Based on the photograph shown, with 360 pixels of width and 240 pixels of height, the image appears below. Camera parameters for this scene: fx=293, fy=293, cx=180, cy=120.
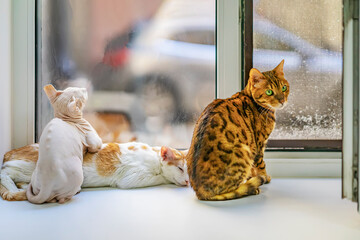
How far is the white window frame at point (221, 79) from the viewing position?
138 cm

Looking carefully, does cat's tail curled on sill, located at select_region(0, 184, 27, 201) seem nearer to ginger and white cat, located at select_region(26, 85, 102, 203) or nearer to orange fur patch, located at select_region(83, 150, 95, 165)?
ginger and white cat, located at select_region(26, 85, 102, 203)

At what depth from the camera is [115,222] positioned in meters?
0.85

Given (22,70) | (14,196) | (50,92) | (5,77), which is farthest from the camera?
(22,70)

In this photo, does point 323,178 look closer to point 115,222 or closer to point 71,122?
point 115,222

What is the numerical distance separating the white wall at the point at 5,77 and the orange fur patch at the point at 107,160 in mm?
400

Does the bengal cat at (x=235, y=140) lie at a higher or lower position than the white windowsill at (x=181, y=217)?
higher

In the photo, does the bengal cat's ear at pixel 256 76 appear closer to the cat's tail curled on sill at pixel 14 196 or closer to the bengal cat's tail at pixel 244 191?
the bengal cat's tail at pixel 244 191

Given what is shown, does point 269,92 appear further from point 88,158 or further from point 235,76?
point 88,158

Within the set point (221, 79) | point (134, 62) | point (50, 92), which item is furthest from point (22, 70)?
point (221, 79)

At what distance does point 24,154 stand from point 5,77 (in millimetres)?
351

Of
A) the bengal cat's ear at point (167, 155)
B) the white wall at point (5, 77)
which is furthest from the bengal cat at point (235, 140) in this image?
the white wall at point (5, 77)

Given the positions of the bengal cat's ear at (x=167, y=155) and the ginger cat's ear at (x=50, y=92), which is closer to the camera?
the ginger cat's ear at (x=50, y=92)

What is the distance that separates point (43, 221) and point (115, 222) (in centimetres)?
21

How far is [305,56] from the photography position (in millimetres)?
1515
